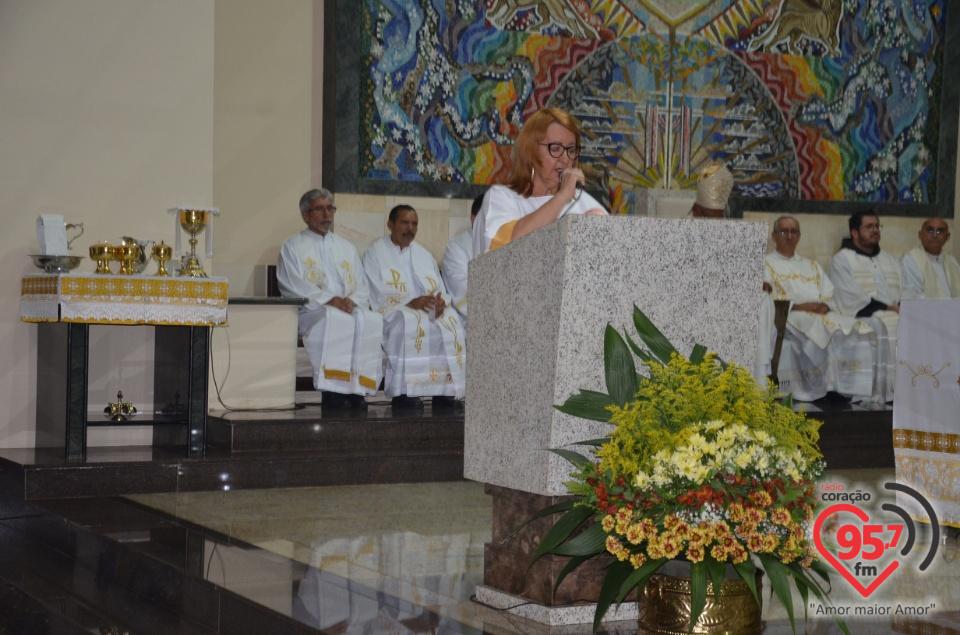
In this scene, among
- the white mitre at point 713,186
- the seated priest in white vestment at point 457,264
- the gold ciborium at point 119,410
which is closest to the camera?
the gold ciborium at point 119,410

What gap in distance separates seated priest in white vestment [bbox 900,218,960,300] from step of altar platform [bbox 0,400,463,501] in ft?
15.2

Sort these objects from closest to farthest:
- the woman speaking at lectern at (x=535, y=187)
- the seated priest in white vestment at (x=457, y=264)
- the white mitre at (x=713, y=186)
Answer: the woman speaking at lectern at (x=535, y=187)
the white mitre at (x=713, y=186)
the seated priest in white vestment at (x=457, y=264)

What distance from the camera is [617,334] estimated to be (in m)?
2.84

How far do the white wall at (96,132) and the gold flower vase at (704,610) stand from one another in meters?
4.69

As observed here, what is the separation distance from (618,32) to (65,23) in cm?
467

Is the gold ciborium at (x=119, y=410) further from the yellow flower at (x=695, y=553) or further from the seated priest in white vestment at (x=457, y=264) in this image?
the yellow flower at (x=695, y=553)

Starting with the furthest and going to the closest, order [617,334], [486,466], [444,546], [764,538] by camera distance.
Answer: [444,546], [486,466], [617,334], [764,538]

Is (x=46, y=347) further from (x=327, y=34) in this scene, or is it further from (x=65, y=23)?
(x=327, y=34)

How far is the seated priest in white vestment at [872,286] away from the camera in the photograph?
28.9ft

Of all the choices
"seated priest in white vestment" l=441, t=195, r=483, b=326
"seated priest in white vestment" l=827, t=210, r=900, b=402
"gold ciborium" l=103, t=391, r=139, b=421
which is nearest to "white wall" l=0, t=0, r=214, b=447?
"gold ciborium" l=103, t=391, r=139, b=421

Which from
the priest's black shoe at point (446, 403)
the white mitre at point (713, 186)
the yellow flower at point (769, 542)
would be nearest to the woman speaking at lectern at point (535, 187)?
the yellow flower at point (769, 542)

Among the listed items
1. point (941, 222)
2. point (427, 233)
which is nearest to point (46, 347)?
point (427, 233)


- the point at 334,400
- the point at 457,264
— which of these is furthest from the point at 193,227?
the point at 457,264

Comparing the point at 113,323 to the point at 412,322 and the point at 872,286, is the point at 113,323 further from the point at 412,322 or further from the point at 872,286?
the point at 872,286
